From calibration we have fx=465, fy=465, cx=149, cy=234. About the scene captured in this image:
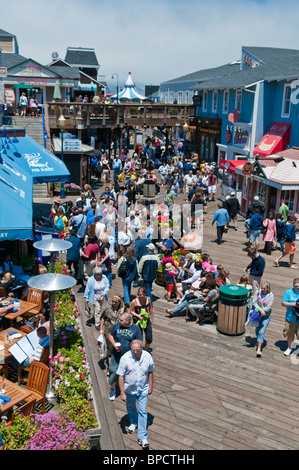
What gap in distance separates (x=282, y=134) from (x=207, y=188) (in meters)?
4.32

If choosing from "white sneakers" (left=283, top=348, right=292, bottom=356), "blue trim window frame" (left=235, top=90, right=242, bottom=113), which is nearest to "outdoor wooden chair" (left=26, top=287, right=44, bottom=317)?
"white sneakers" (left=283, top=348, right=292, bottom=356)

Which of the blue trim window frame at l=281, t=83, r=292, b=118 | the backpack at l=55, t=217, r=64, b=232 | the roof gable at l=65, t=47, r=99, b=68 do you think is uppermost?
the roof gable at l=65, t=47, r=99, b=68

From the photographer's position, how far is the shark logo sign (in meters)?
14.0

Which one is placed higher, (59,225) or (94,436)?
(59,225)

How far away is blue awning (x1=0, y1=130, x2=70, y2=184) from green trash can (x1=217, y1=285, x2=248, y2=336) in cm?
683

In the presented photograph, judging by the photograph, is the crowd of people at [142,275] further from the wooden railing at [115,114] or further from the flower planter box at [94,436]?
the wooden railing at [115,114]

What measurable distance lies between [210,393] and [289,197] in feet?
39.3

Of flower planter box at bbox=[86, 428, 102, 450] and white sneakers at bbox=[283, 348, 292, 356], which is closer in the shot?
flower planter box at bbox=[86, 428, 102, 450]

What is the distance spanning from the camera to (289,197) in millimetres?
18078

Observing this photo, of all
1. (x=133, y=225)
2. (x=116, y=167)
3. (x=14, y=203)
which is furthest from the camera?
(x=116, y=167)

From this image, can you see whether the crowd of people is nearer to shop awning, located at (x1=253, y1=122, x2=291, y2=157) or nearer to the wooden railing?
shop awning, located at (x1=253, y1=122, x2=291, y2=157)

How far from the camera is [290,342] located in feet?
29.5

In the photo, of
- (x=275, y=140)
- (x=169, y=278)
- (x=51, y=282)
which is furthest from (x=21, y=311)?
(x=275, y=140)

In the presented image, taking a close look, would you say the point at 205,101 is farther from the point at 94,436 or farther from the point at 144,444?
the point at 94,436
